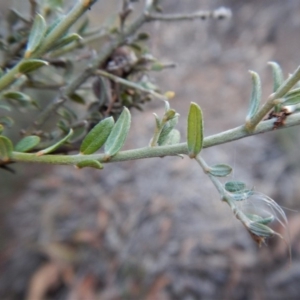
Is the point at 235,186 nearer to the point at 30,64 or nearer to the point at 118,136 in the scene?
the point at 118,136

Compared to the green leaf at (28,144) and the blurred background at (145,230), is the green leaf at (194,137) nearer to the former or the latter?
the green leaf at (28,144)

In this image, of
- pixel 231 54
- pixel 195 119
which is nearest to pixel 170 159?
pixel 231 54

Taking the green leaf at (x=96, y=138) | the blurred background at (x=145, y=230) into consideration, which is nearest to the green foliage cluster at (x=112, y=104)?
the green leaf at (x=96, y=138)

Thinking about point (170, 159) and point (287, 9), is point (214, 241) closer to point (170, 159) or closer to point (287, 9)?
point (170, 159)

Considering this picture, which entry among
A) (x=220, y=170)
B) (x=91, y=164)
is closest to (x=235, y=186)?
(x=220, y=170)

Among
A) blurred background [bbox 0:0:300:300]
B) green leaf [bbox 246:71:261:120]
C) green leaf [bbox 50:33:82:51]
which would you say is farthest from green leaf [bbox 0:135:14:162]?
blurred background [bbox 0:0:300:300]

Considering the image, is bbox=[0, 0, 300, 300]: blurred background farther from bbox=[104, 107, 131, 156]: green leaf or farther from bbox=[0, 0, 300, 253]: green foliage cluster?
bbox=[104, 107, 131, 156]: green leaf
